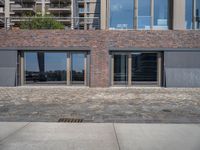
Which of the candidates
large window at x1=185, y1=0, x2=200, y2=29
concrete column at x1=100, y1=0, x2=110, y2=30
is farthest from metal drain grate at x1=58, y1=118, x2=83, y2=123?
large window at x1=185, y1=0, x2=200, y2=29

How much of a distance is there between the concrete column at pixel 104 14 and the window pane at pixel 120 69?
283 cm

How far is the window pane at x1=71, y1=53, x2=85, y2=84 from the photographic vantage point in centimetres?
2169

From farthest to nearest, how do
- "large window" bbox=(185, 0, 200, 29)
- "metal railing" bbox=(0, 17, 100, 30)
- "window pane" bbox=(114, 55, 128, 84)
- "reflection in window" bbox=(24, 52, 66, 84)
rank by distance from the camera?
"metal railing" bbox=(0, 17, 100, 30), "large window" bbox=(185, 0, 200, 29), "reflection in window" bbox=(24, 52, 66, 84), "window pane" bbox=(114, 55, 128, 84)

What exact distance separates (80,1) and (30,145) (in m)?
74.0

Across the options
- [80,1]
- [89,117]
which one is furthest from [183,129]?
[80,1]

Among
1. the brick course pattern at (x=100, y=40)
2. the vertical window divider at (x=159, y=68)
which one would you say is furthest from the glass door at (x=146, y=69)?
the brick course pattern at (x=100, y=40)

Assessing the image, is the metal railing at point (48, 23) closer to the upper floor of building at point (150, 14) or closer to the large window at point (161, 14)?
the upper floor of building at point (150, 14)

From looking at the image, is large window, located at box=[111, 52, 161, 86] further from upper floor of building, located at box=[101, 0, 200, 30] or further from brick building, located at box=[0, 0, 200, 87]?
upper floor of building, located at box=[101, 0, 200, 30]

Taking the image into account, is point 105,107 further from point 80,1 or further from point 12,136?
point 80,1

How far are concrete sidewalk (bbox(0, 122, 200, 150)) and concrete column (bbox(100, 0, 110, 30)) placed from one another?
50.1 ft

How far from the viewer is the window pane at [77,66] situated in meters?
21.7

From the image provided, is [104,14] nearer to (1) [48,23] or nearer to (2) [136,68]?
(2) [136,68]

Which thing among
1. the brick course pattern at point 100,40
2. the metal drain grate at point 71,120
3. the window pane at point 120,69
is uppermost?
the brick course pattern at point 100,40

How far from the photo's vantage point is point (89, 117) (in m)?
9.83
